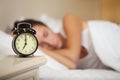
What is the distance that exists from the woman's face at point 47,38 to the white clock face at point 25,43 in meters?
0.66

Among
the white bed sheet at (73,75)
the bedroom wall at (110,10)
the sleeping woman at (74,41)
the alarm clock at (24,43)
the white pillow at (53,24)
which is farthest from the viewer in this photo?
the bedroom wall at (110,10)

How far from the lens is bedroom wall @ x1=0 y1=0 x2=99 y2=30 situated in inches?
68.7

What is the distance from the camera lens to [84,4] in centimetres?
247

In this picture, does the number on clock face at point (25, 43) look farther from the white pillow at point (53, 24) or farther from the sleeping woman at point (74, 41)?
the white pillow at point (53, 24)

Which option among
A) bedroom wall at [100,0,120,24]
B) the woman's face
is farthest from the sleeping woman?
bedroom wall at [100,0,120,24]

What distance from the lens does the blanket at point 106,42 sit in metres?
1.51

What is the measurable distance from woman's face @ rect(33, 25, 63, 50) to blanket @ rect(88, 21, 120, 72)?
0.24 metres

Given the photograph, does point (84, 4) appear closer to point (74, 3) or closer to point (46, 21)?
point (74, 3)

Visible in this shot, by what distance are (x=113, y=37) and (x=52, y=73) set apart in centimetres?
57

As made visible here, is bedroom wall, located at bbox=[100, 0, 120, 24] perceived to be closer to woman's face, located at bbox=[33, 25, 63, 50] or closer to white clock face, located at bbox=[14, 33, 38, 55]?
woman's face, located at bbox=[33, 25, 63, 50]

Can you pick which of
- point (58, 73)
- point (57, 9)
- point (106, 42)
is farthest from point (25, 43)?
point (57, 9)

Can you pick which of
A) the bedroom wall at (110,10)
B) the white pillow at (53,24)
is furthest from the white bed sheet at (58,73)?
the bedroom wall at (110,10)

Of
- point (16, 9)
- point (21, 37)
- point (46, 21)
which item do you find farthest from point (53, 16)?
point (21, 37)

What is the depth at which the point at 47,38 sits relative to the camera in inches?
66.2
